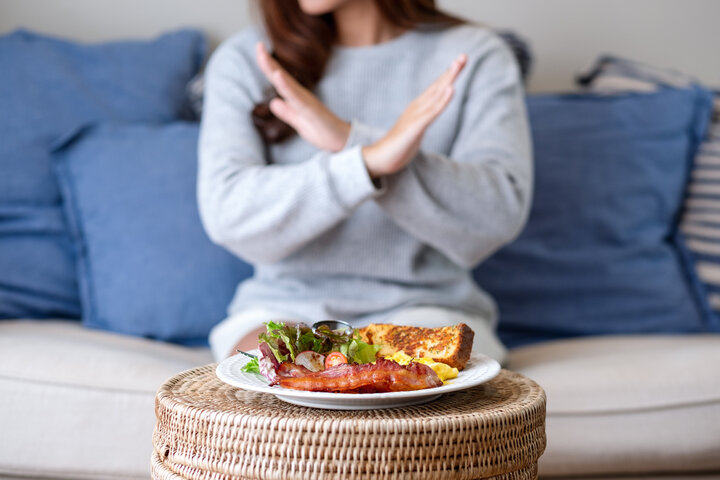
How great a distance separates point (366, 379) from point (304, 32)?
3.19 ft

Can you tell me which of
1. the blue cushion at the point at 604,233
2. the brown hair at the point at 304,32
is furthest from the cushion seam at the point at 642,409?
the brown hair at the point at 304,32

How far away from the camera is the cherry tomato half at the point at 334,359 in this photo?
0.77m

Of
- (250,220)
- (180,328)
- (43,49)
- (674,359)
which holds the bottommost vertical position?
(180,328)

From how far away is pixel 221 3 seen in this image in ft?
6.95

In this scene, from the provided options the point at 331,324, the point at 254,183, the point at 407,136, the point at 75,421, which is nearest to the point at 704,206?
the point at 407,136

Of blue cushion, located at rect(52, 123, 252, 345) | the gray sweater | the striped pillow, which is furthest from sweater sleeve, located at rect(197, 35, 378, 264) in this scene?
the striped pillow

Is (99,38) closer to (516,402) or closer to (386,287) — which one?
(386,287)

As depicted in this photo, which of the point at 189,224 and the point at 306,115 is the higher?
the point at 306,115

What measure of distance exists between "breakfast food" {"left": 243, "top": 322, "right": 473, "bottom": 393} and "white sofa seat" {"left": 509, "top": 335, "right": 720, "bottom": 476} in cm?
46

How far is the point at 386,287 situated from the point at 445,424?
0.69m

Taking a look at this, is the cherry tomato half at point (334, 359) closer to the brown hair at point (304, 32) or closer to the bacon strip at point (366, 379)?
the bacon strip at point (366, 379)

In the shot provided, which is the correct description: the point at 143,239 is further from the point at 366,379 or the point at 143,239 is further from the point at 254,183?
the point at 366,379

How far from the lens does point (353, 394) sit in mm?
694

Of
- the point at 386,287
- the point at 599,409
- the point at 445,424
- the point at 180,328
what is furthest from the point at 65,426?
the point at 599,409
